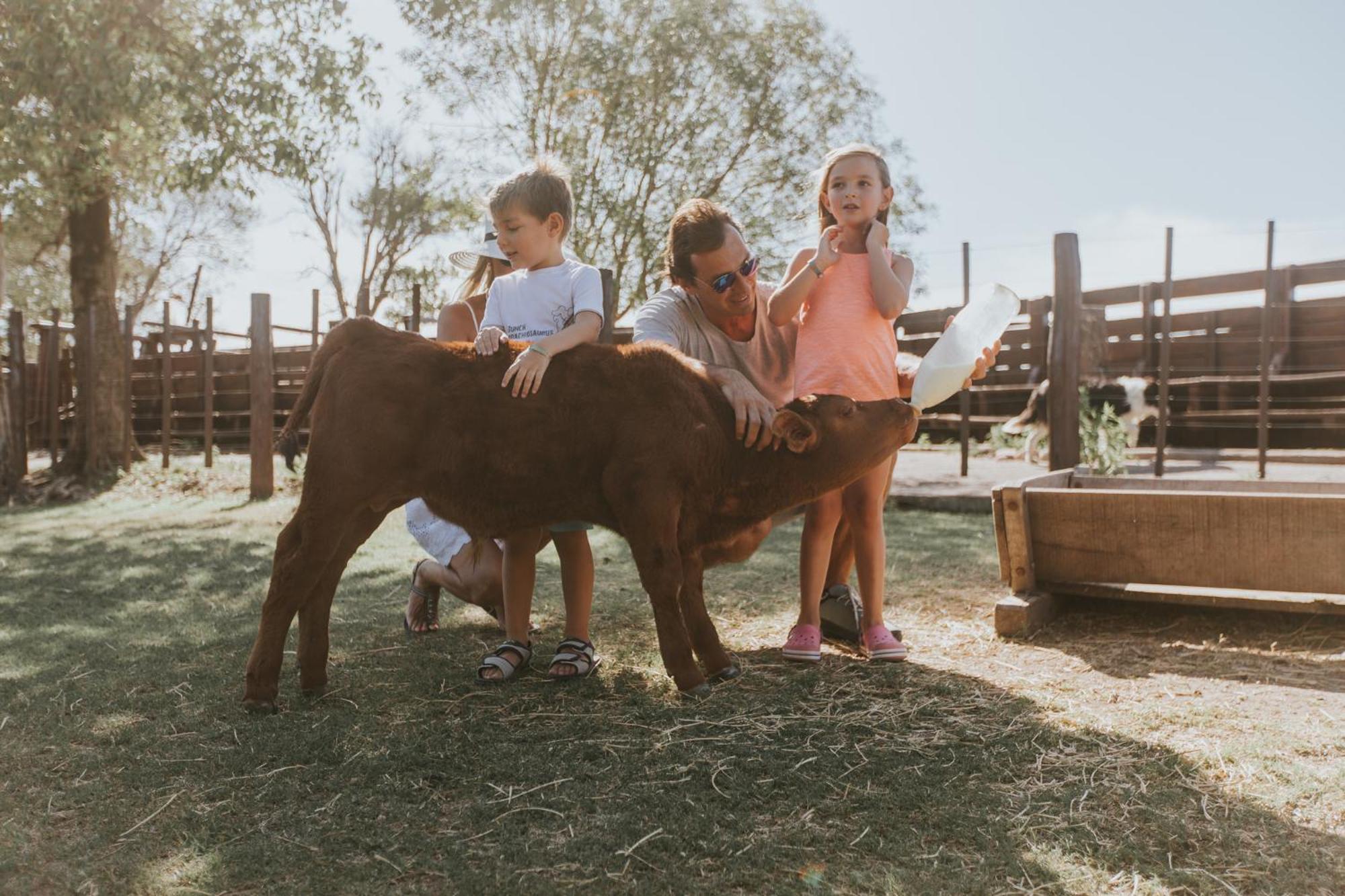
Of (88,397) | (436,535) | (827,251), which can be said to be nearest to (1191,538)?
(827,251)

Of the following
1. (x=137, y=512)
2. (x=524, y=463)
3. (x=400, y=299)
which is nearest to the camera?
(x=524, y=463)

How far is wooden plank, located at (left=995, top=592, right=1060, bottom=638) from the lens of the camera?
423cm

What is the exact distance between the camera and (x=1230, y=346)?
13.0 meters

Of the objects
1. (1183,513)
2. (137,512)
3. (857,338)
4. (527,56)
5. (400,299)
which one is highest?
(527,56)

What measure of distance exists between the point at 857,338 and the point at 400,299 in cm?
2400

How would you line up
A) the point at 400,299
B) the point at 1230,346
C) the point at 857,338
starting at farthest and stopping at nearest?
the point at 400,299 < the point at 1230,346 < the point at 857,338

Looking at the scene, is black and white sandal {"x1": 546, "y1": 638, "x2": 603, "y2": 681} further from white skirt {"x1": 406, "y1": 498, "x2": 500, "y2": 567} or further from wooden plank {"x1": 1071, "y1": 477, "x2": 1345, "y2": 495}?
wooden plank {"x1": 1071, "y1": 477, "x2": 1345, "y2": 495}

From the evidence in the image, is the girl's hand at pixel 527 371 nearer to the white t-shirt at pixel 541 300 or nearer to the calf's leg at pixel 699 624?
the white t-shirt at pixel 541 300

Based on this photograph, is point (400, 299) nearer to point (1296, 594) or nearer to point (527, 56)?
point (527, 56)

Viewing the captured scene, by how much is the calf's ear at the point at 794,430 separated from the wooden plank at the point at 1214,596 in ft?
5.98

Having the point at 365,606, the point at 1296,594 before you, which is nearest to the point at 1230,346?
the point at 1296,594

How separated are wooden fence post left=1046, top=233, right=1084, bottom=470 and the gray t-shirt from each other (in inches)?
154

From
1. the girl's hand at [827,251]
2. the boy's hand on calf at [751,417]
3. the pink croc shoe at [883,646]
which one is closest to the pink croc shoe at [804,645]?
the pink croc shoe at [883,646]

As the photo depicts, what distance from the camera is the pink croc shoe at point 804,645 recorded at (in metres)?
3.83
